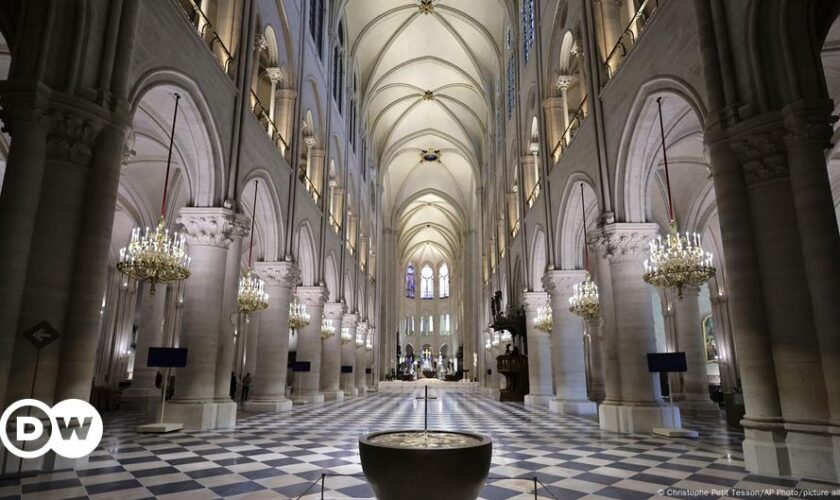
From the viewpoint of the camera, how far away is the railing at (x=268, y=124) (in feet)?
42.2

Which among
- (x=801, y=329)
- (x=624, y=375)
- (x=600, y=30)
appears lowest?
(x=624, y=375)

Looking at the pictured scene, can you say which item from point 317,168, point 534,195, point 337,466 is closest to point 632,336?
point 337,466

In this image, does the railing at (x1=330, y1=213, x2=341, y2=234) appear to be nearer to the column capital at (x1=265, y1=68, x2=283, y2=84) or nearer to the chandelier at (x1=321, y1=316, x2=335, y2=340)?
the chandelier at (x1=321, y1=316, x2=335, y2=340)

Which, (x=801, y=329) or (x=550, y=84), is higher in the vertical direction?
(x=550, y=84)

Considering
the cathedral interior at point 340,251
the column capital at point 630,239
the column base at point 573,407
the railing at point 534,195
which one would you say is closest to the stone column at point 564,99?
the cathedral interior at point 340,251

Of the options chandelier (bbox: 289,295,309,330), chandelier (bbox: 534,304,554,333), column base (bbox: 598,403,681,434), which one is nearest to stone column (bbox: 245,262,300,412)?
chandelier (bbox: 289,295,309,330)

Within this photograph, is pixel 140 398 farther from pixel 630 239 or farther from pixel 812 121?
pixel 812 121

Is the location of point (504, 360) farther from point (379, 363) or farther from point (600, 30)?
point (379, 363)

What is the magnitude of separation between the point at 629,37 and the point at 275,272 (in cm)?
1041

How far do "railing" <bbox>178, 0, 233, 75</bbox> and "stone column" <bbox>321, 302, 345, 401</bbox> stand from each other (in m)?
12.1

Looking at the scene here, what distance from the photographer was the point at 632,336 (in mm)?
9656

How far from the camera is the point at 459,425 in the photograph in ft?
34.2

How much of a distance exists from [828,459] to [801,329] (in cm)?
133

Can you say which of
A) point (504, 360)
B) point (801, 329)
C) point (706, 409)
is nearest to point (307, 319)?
point (504, 360)
